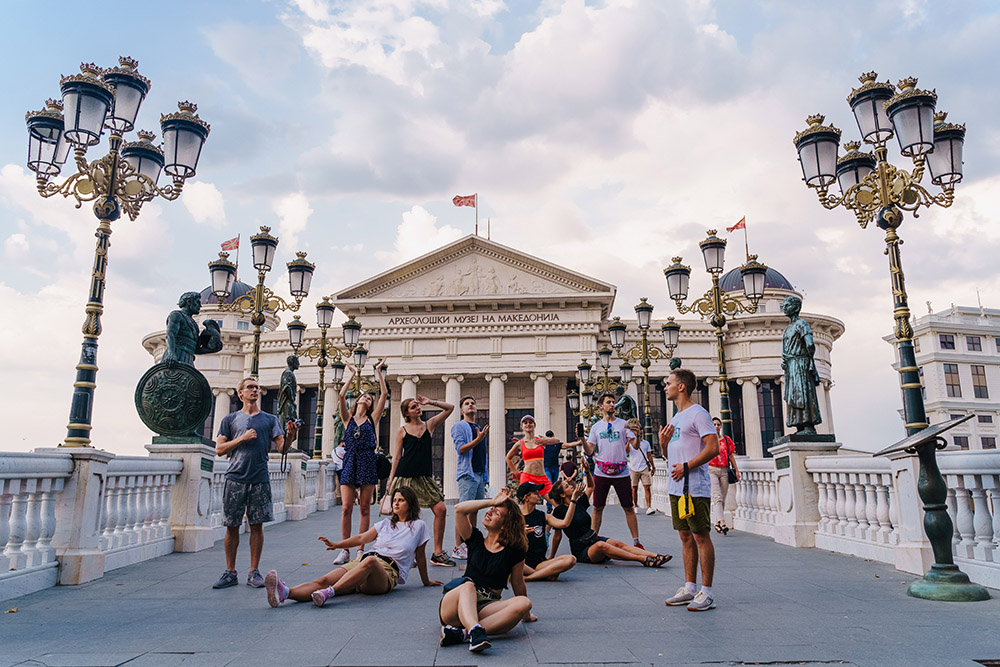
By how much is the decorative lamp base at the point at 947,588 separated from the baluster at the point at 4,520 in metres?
8.32

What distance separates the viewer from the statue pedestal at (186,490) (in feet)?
30.9

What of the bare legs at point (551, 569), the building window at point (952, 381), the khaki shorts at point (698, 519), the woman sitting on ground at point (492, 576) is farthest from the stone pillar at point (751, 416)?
the woman sitting on ground at point (492, 576)

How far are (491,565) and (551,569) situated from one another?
7.24 feet

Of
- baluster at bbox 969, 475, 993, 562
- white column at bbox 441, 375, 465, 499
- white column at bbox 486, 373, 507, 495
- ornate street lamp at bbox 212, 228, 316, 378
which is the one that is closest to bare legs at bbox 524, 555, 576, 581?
baluster at bbox 969, 475, 993, 562

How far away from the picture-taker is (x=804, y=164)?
31.0 ft

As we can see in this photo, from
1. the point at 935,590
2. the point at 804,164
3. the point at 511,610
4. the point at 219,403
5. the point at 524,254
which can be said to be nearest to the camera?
the point at 511,610

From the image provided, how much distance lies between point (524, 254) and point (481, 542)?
120 feet

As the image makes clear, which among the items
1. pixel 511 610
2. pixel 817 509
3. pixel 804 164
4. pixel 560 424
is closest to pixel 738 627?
pixel 511 610

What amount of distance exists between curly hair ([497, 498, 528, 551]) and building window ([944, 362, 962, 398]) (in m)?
62.8

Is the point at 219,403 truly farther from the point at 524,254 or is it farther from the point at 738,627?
the point at 738,627

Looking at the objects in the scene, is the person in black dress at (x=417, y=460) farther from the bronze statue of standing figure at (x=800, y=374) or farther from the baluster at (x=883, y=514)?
the bronze statue of standing figure at (x=800, y=374)

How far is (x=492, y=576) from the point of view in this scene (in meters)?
4.79

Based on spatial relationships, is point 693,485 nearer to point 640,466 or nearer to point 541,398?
point 640,466

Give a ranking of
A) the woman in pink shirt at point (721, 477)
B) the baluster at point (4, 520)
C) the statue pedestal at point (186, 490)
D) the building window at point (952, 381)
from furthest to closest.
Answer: the building window at point (952, 381), the woman in pink shirt at point (721, 477), the statue pedestal at point (186, 490), the baluster at point (4, 520)
